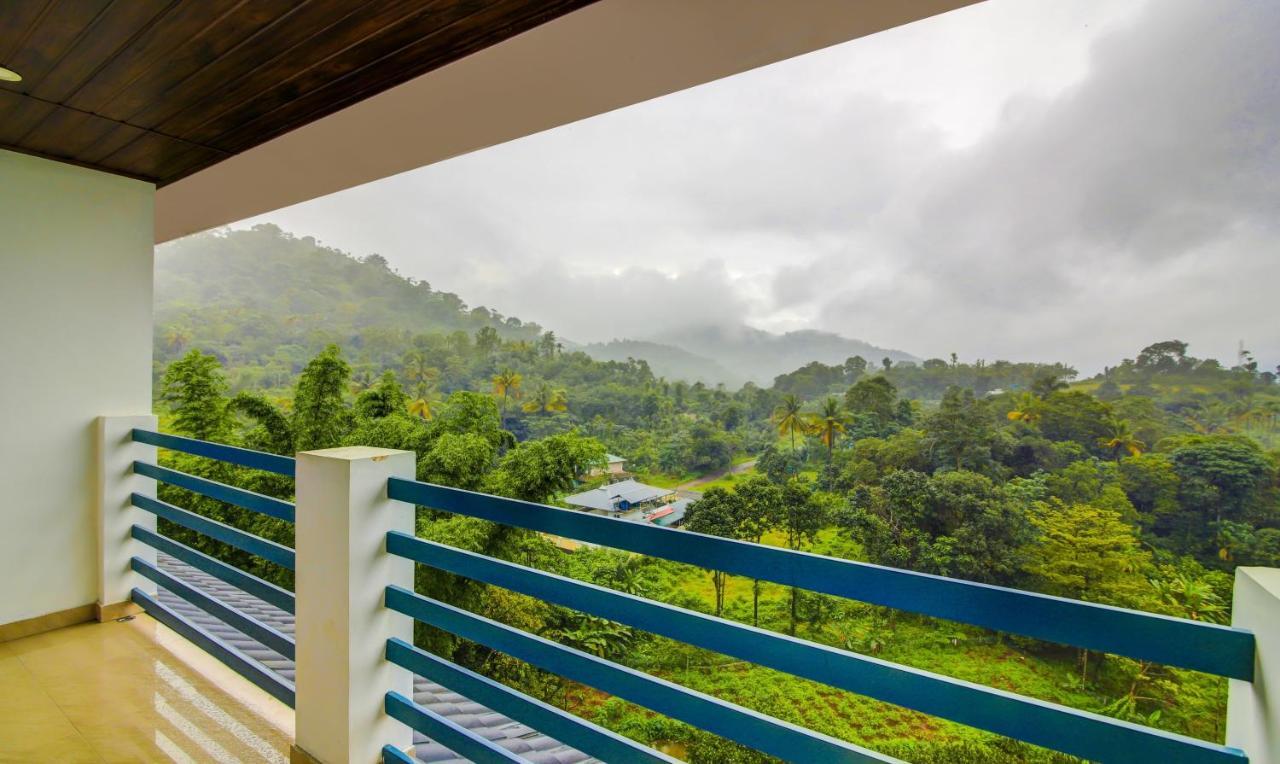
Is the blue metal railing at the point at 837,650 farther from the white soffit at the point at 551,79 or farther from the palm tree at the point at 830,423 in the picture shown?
the palm tree at the point at 830,423

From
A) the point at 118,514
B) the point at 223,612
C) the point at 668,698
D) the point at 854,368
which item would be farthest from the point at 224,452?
the point at 854,368

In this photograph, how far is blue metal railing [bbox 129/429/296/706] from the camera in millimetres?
1830

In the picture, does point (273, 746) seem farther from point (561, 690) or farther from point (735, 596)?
point (735, 596)

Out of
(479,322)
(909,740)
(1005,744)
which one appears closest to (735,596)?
(909,740)

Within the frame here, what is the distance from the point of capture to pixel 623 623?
1180mm

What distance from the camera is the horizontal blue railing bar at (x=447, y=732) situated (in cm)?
137

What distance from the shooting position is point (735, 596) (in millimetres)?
24984

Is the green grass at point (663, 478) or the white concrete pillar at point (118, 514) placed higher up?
the white concrete pillar at point (118, 514)

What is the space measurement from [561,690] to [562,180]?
1369 inches

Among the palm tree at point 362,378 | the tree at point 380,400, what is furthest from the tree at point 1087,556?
the palm tree at point 362,378

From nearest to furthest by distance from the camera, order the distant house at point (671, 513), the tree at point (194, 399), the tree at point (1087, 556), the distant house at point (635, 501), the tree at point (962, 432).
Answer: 1. the tree at point (194, 399)
2. the tree at point (1087, 556)
3. the distant house at point (635, 501)
4. the tree at point (962, 432)
5. the distant house at point (671, 513)

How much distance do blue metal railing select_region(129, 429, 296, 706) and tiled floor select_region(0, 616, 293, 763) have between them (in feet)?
0.36

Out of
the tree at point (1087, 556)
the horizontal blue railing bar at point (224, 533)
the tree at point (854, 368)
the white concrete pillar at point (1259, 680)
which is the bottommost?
the tree at point (1087, 556)

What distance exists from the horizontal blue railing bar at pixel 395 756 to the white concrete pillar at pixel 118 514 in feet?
6.13
